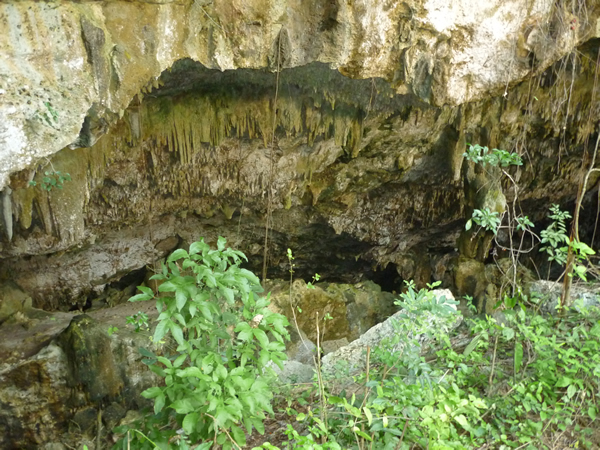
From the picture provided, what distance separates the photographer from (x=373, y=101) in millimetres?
5270

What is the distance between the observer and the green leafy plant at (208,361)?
1889mm

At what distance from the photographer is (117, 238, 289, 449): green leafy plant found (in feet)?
6.20

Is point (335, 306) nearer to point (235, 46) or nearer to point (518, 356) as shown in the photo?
point (518, 356)

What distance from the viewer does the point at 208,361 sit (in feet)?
6.43

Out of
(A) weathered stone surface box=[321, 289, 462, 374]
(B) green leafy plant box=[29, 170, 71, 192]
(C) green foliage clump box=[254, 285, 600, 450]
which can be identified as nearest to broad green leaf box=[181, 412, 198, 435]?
(C) green foliage clump box=[254, 285, 600, 450]

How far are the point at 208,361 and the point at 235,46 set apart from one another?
2233 millimetres

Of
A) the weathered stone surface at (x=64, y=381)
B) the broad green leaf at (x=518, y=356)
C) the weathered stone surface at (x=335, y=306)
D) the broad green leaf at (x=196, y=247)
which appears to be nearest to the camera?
the broad green leaf at (x=196, y=247)

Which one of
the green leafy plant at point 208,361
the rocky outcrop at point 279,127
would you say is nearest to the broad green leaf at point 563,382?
the rocky outcrop at point 279,127

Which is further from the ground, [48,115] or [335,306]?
[48,115]

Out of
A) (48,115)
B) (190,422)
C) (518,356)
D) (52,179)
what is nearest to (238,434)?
(190,422)

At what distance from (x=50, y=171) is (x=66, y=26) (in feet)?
6.94

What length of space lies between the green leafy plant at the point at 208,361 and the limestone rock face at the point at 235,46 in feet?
4.84

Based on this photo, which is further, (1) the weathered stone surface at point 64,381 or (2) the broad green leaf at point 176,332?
(1) the weathered stone surface at point 64,381

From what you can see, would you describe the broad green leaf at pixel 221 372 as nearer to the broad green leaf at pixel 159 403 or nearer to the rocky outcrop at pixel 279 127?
the broad green leaf at pixel 159 403
